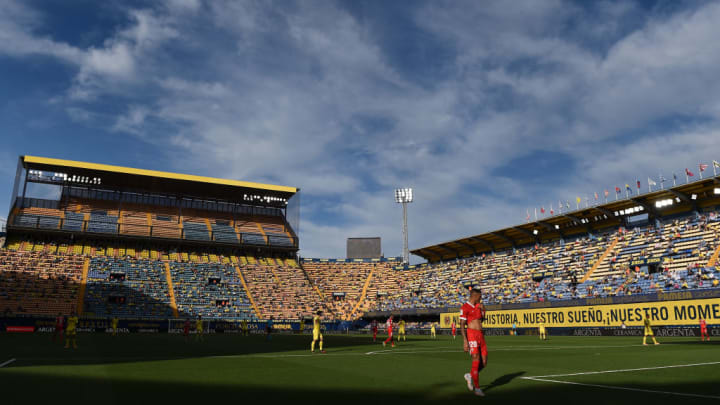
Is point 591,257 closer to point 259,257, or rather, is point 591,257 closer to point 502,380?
point 502,380

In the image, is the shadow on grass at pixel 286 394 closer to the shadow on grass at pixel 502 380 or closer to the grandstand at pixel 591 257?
the shadow on grass at pixel 502 380

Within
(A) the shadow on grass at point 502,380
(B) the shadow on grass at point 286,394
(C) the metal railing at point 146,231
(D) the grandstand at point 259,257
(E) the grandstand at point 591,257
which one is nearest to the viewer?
(B) the shadow on grass at point 286,394

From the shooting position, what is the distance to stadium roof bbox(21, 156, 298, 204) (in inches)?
2953

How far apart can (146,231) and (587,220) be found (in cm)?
6457

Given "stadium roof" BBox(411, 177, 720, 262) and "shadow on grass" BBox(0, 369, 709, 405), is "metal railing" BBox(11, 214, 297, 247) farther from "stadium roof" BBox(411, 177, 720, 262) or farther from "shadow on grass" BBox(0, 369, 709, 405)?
"shadow on grass" BBox(0, 369, 709, 405)

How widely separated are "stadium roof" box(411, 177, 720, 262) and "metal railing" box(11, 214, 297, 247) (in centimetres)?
2828

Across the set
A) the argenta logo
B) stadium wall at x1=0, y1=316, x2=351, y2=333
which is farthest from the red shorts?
stadium wall at x1=0, y1=316, x2=351, y2=333

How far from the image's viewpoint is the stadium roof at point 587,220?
160ft

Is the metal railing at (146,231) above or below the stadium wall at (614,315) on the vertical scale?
above

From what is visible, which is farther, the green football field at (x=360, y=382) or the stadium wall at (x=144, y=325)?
the stadium wall at (x=144, y=325)

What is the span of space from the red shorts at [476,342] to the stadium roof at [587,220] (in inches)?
1863

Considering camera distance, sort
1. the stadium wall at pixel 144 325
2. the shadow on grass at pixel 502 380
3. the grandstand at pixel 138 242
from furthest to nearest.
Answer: the grandstand at pixel 138 242, the stadium wall at pixel 144 325, the shadow on grass at pixel 502 380

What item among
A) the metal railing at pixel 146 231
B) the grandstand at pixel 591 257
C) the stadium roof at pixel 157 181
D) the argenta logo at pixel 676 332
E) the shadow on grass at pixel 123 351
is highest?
the stadium roof at pixel 157 181

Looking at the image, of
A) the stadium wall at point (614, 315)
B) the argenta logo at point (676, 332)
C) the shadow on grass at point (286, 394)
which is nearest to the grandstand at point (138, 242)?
the stadium wall at point (614, 315)
